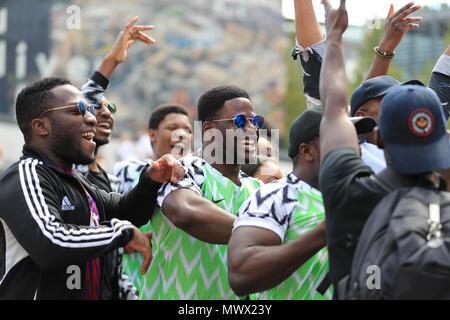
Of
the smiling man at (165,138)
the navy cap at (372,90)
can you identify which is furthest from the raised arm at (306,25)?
the smiling man at (165,138)

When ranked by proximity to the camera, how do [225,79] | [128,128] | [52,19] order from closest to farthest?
[52,19], [128,128], [225,79]

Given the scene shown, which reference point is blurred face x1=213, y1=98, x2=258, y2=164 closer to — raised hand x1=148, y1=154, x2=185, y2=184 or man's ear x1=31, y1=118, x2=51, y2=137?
raised hand x1=148, y1=154, x2=185, y2=184

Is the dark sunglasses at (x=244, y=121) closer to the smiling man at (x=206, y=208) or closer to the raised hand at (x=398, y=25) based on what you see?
the smiling man at (x=206, y=208)

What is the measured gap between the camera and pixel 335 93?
108 inches

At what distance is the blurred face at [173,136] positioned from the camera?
6.79 meters

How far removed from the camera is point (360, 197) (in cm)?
254

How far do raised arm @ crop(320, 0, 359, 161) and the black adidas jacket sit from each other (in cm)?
138

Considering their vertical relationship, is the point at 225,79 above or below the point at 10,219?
below

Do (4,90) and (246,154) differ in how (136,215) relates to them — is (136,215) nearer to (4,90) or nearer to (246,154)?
(246,154)

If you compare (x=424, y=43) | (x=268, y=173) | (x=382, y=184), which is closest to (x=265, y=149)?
(x=268, y=173)

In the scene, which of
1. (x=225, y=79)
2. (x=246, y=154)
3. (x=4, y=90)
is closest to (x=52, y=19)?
(x=4, y=90)

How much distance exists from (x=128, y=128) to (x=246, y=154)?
138ft

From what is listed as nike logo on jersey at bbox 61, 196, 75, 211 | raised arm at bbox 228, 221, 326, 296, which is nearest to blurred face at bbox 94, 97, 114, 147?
nike logo on jersey at bbox 61, 196, 75, 211
